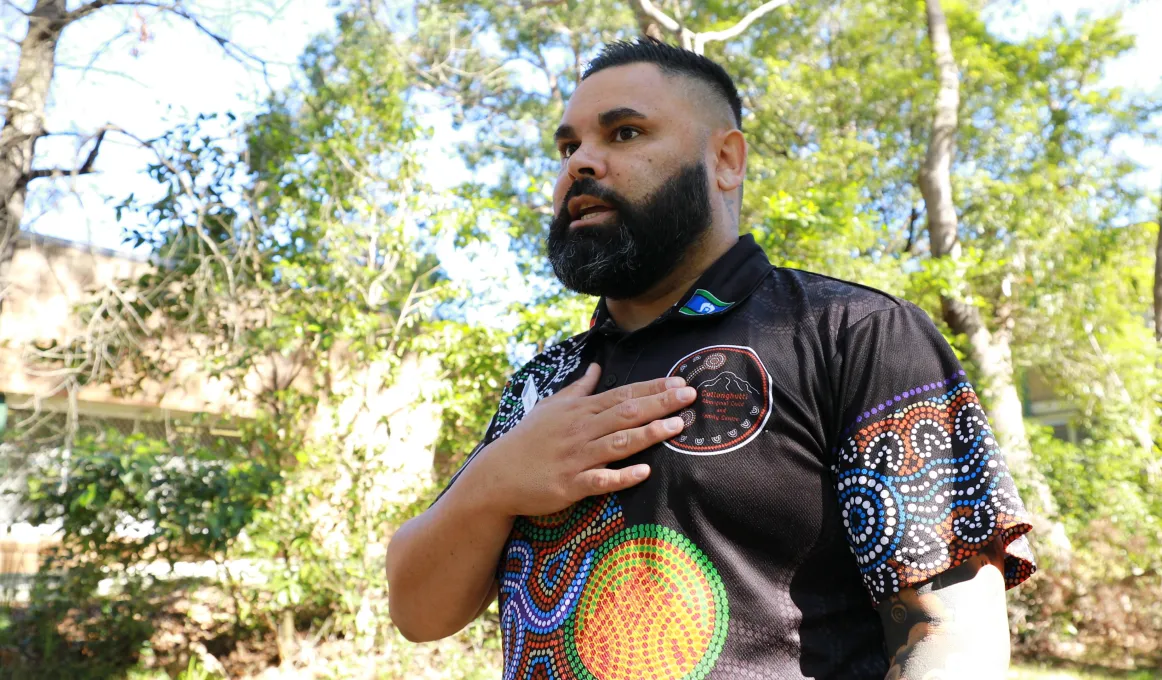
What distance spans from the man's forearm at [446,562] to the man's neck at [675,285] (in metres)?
0.42

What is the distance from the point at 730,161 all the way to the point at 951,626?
90cm

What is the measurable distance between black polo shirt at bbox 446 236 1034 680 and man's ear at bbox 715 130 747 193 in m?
0.39

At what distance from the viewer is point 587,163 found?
5.09 ft

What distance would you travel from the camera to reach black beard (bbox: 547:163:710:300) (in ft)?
5.03

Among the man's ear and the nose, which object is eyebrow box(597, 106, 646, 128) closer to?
the nose

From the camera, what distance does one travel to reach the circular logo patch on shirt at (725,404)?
125 cm

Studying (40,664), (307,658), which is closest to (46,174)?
(40,664)

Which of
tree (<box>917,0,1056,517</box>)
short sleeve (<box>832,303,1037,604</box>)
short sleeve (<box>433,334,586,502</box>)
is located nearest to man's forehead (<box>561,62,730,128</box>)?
short sleeve (<box>433,334,586,502</box>)

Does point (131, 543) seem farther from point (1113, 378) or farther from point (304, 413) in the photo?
point (1113, 378)

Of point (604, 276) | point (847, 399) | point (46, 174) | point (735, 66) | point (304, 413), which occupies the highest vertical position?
point (735, 66)

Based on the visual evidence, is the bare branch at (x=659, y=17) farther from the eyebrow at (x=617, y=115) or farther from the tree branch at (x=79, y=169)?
the eyebrow at (x=617, y=115)

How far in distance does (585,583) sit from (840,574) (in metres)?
0.34

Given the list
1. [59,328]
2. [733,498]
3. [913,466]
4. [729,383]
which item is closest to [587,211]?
[729,383]

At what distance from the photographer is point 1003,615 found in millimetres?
1163
